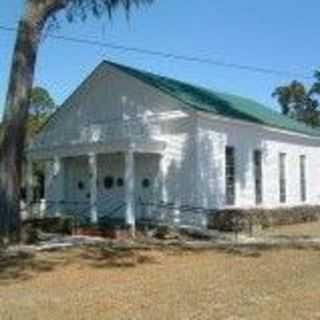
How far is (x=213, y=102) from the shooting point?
108ft

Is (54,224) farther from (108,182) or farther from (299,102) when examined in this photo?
(299,102)

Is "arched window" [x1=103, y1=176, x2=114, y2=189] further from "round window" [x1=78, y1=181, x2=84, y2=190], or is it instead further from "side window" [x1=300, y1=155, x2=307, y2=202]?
"side window" [x1=300, y1=155, x2=307, y2=202]

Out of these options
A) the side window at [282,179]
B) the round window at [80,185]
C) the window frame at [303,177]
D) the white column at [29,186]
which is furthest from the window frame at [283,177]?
the white column at [29,186]

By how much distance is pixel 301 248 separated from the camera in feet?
74.4

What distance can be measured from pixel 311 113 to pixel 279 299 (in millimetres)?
66043

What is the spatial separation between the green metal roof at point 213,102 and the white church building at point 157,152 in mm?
88

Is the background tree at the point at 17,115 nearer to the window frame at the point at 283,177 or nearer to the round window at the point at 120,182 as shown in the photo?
the round window at the point at 120,182

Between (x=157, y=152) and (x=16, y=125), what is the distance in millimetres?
9075

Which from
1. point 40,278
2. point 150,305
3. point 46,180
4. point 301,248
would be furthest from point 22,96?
point 46,180

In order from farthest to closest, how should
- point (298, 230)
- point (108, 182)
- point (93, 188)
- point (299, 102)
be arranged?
point (299, 102) → point (108, 182) → point (298, 230) → point (93, 188)

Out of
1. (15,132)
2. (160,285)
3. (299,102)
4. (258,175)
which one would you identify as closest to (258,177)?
(258,175)

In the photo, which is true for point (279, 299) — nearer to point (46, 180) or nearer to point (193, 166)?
point (193, 166)

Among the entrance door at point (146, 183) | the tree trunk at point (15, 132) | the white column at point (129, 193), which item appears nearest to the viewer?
the tree trunk at point (15, 132)

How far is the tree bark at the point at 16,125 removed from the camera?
71.9 feet
